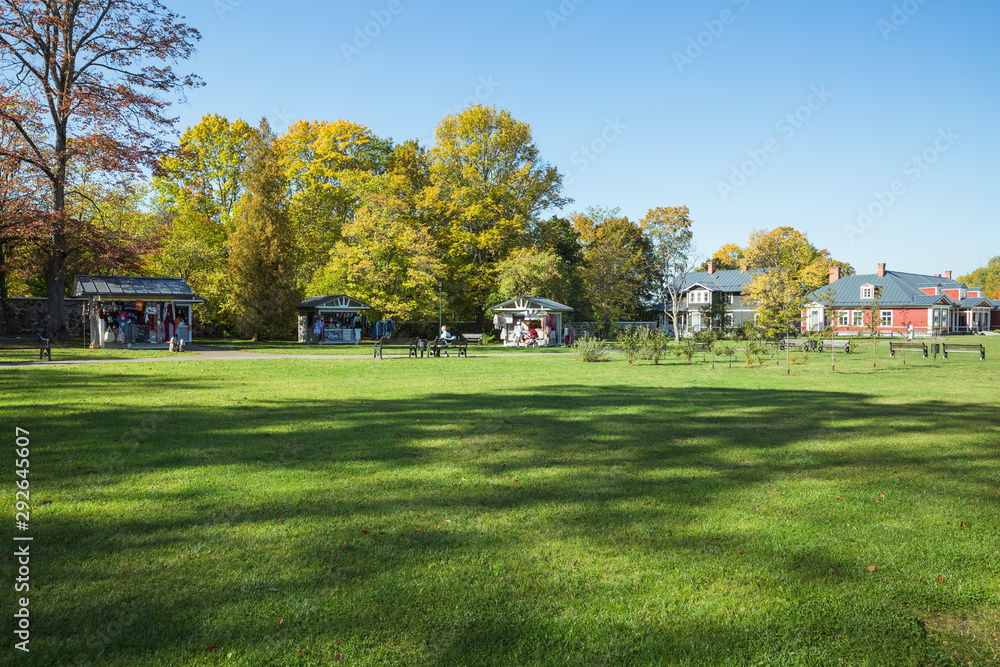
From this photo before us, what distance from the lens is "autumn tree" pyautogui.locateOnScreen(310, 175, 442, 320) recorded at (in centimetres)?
4397

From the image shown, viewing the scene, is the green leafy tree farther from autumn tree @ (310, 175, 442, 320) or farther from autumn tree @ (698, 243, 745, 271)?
autumn tree @ (698, 243, 745, 271)

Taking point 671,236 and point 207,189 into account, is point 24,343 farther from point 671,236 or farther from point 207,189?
point 671,236

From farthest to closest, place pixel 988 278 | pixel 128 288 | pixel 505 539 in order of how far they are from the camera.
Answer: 1. pixel 988 278
2. pixel 128 288
3. pixel 505 539

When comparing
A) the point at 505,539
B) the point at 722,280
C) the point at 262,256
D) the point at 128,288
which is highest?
the point at 722,280

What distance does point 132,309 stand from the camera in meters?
34.2

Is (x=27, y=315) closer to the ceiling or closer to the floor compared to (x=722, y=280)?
closer to the floor

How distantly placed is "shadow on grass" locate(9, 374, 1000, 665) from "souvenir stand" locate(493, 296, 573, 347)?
34.4 meters

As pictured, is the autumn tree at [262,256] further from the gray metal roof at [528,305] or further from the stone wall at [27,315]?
the gray metal roof at [528,305]

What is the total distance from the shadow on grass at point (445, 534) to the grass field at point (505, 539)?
0.08ft

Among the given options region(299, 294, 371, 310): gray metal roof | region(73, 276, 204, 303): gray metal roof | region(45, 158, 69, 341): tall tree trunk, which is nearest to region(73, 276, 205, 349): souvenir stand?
region(73, 276, 204, 303): gray metal roof

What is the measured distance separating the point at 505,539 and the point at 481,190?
47.2 meters

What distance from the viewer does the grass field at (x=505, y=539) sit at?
3389 mm

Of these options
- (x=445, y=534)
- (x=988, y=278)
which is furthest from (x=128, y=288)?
(x=988, y=278)

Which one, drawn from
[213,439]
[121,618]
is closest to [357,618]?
[121,618]
